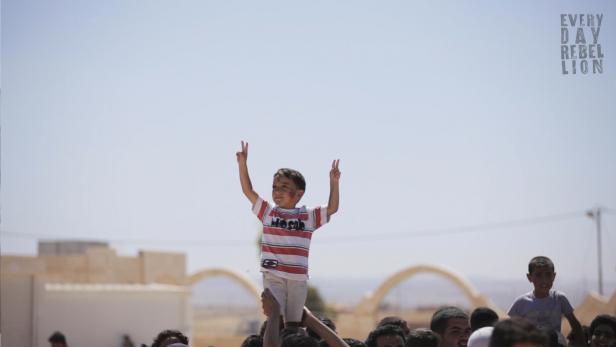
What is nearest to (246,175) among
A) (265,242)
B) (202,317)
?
(265,242)

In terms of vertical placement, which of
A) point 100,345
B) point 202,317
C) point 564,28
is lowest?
point 202,317

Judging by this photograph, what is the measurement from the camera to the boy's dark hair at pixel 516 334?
4.12 metres

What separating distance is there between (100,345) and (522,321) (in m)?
19.8

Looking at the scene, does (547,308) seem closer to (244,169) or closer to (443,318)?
(443,318)

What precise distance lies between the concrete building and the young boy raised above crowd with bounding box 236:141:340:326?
1527 centimetres

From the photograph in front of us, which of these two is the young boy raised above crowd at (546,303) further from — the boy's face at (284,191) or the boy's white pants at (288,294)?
the boy's face at (284,191)

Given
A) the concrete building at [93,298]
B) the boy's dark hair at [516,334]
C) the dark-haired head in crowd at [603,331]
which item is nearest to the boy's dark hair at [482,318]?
the dark-haired head in crowd at [603,331]

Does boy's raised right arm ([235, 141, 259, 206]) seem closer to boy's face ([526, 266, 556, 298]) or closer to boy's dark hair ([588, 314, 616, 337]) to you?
boy's face ([526, 266, 556, 298])

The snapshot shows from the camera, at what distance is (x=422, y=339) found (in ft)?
20.5

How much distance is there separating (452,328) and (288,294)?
1.45 m

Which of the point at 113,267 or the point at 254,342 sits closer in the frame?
the point at 254,342

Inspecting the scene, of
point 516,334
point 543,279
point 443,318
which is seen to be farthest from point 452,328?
point 516,334

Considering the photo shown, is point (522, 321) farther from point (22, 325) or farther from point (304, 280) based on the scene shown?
point (22, 325)

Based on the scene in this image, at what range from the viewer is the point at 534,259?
27.2 ft
